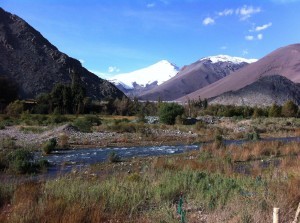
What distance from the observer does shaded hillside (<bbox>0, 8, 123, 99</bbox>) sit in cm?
10247

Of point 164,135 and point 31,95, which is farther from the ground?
point 31,95

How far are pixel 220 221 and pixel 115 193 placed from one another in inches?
85.1

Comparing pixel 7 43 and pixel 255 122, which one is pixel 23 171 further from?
pixel 7 43

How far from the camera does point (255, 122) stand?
5553cm

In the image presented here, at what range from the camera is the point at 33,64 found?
360 ft

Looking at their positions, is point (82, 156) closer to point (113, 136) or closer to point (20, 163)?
point (20, 163)

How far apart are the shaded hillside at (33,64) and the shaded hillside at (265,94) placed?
35365 mm

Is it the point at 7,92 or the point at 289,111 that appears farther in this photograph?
the point at 289,111

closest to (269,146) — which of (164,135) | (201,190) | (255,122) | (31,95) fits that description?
(164,135)

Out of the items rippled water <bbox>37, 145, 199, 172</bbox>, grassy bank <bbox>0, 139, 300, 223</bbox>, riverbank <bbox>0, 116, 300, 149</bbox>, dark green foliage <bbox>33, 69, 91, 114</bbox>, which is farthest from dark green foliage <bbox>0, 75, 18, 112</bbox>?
grassy bank <bbox>0, 139, 300, 223</bbox>

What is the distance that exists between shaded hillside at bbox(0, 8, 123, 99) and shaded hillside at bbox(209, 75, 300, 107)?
35365mm

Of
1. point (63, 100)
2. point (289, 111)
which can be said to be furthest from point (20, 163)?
point (289, 111)

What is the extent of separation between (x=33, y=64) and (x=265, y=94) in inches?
2617

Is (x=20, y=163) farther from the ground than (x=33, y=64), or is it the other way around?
(x=33, y=64)
